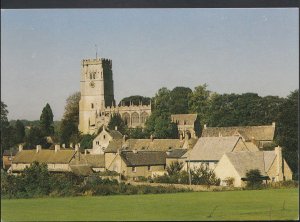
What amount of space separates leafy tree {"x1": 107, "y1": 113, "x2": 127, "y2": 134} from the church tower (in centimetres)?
162

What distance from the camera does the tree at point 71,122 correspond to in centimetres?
1321

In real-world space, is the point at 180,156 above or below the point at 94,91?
below

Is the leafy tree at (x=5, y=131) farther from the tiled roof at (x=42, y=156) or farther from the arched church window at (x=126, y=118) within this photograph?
the arched church window at (x=126, y=118)

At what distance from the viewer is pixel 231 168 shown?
14758mm

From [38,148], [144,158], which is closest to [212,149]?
[144,158]

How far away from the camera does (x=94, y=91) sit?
15914 mm

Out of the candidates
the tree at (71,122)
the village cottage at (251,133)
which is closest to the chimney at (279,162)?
the village cottage at (251,133)

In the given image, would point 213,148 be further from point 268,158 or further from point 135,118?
point 135,118

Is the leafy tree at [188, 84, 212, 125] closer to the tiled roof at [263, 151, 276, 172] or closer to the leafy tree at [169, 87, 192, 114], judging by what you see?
the leafy tree at [169, 87, 192, 114]

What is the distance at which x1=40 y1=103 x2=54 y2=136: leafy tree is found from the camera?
38.8 ft

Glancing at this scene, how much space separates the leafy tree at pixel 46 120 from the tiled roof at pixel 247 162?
4.20 metres

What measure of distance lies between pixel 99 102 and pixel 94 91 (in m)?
1.62

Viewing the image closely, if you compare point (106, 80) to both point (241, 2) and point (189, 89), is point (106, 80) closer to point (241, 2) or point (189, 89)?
point (189, 89)

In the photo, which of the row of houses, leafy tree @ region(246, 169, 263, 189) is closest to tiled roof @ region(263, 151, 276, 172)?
the row of houses
